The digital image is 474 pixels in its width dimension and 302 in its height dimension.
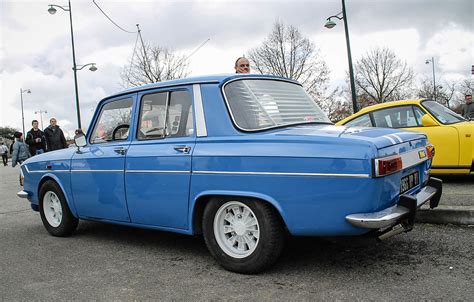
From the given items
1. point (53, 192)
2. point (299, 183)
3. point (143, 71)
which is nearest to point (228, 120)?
point (299, 183)

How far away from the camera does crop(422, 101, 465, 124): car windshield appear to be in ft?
23.2

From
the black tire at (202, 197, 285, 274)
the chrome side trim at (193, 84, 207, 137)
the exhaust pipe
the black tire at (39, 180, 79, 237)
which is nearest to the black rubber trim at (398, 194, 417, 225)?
the exhaust pipe

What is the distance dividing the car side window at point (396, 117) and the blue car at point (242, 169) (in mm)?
3329

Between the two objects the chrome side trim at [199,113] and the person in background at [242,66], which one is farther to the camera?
the person in background at [242,66]

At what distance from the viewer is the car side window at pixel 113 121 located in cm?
471

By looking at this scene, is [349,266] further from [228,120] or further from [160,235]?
[160,235]

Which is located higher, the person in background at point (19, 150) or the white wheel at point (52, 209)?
the person in background at point (19, 150)

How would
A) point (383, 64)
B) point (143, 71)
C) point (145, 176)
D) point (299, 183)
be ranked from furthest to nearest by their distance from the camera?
point (383, 64) < point (143, 71) < point (145, 176) < point (299, 183)

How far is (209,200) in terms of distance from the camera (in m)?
3.82

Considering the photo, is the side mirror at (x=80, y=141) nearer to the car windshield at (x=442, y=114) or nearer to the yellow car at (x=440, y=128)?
the yellow car at (x=440, y=128)

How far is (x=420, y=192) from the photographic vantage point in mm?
3912

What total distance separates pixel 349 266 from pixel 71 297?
2.29 meters

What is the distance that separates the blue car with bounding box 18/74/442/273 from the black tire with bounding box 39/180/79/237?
0.97 feet

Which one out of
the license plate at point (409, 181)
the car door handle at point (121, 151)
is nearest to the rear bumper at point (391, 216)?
the license plate at point (409, 181)
